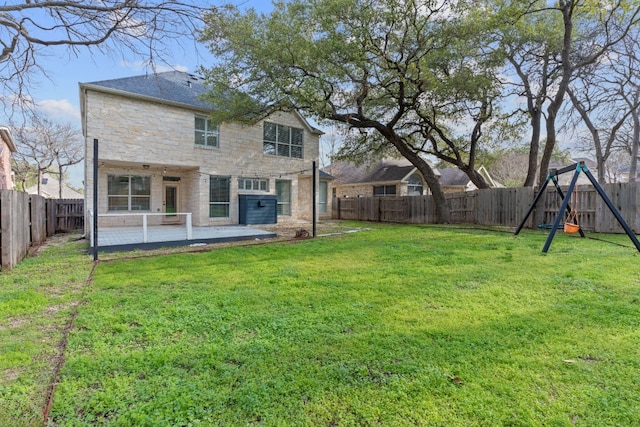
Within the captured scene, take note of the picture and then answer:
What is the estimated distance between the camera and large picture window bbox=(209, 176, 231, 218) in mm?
14938

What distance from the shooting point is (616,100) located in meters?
18.0

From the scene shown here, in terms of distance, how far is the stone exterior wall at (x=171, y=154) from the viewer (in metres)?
12.1

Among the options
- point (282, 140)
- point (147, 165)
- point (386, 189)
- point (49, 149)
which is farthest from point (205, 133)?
point (49, 149)

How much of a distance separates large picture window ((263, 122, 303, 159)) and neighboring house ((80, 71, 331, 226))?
0.05 metres

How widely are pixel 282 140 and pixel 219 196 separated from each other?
4535 mm

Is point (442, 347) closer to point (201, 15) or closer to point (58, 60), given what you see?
point (201, 15)

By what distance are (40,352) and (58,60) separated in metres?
7.49

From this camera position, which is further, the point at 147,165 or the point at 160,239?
the point at 147,165

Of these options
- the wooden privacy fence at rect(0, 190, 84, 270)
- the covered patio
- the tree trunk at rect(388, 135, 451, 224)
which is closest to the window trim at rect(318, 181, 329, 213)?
the tree trunk at rect(388, 135, 451, 224)

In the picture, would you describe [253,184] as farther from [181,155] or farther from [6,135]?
[6,135]

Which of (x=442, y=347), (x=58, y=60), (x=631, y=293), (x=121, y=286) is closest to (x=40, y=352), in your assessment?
(x=121, y=286)

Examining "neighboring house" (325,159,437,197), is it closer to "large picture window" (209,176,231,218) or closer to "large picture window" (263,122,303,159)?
"large picture window" (263,122,303,159)

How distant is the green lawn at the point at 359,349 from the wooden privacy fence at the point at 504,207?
7.19 metres

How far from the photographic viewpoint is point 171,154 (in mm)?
13617
